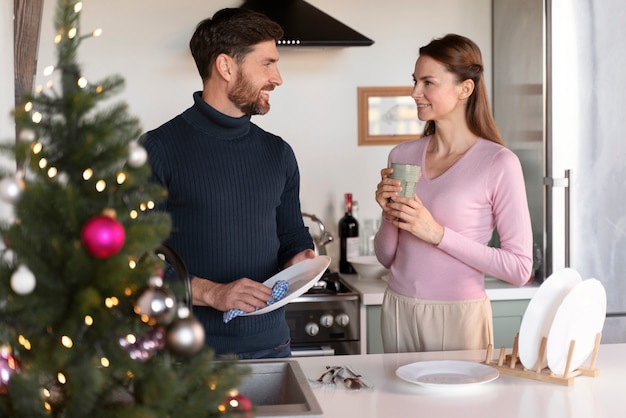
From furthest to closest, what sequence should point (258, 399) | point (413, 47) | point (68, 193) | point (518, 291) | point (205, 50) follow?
point (413, 47) < point (518, 291) < point (205, 50) < point (258, 399) < point (68, 193)

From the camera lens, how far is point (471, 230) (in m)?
2.39

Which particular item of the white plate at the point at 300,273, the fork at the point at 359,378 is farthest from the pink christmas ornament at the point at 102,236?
the white plate at the point at 300,273

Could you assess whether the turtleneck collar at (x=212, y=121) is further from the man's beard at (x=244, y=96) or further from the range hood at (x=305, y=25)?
the range hood at (x=305, y=25)

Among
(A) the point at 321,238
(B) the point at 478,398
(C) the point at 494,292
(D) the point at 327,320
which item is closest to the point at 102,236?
(B) the point at 478,398

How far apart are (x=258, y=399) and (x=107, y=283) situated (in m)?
0.89

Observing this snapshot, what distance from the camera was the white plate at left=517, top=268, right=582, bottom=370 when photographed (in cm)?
200

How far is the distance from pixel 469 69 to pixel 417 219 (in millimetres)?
490

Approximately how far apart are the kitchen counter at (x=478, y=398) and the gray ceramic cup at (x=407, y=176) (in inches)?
17.9

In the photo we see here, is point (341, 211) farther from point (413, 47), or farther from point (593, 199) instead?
point (593, 199)

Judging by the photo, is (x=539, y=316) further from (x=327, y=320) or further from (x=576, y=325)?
(x=327, y=320)

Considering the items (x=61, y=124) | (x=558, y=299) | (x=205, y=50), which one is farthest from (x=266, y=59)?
(x=61, y=124)

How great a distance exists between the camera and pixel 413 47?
3820 mm

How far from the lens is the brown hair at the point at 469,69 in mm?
2439

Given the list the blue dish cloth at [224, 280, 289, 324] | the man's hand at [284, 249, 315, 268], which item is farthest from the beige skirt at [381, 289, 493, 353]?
the blue dish cloth at [224, 280, 289, 324]
